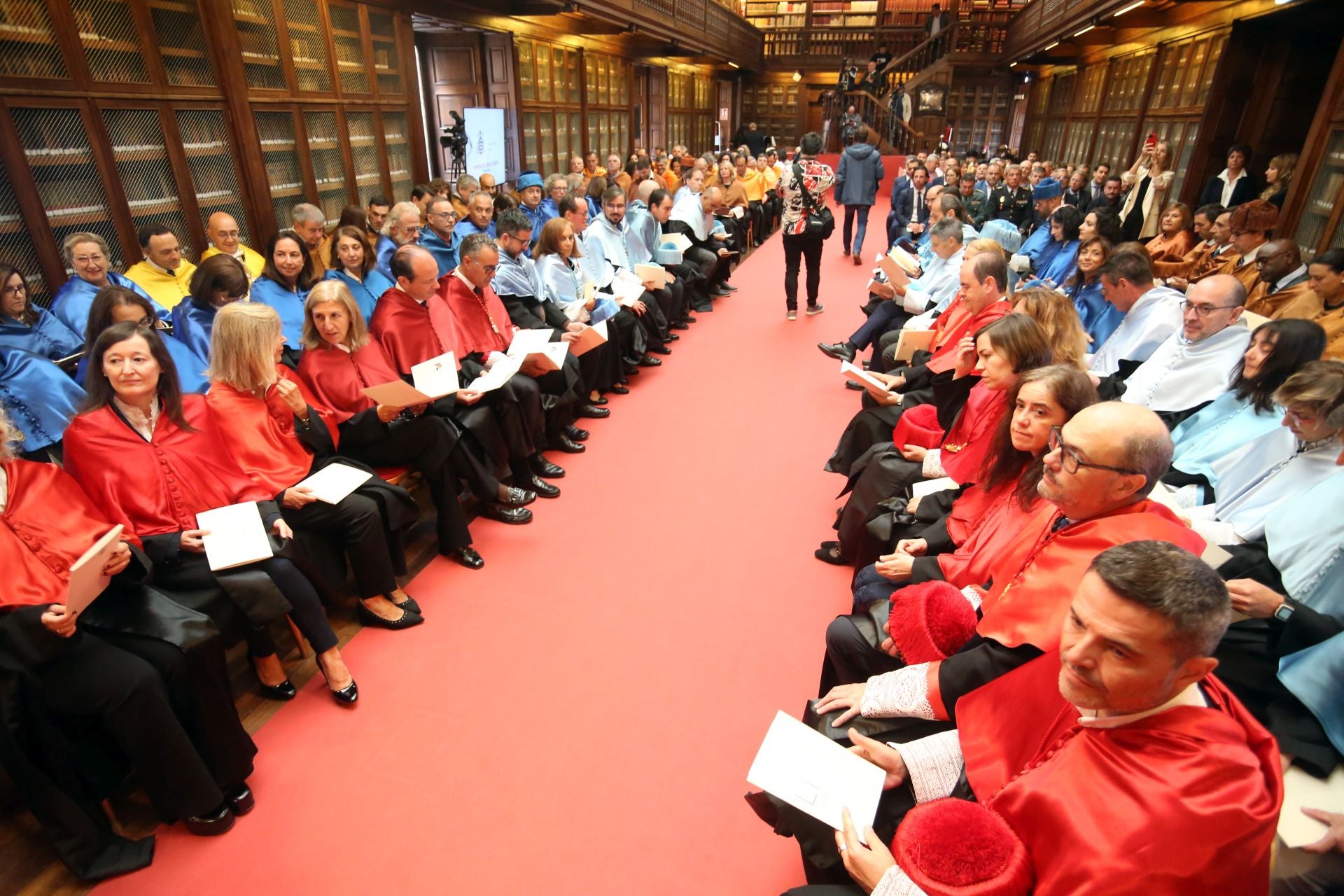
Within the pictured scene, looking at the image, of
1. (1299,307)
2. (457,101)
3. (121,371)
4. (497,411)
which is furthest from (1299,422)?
(457,101)

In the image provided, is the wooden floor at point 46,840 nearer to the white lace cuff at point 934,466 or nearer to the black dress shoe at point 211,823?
the black dress shoe at point 211,823

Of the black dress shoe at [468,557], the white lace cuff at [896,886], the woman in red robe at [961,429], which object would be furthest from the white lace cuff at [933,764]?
the black dress shoe at [468,557]

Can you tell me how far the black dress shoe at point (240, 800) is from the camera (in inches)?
90.0

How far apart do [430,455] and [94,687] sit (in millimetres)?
1649

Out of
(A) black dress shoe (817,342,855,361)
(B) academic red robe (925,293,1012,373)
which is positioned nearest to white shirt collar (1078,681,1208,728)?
(B) academic red robe (925,293,1012,373)

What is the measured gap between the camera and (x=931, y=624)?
2.05 m

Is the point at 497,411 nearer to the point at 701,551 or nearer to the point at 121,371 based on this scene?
the point at 701,551

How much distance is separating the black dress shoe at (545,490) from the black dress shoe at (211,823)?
2290 mm

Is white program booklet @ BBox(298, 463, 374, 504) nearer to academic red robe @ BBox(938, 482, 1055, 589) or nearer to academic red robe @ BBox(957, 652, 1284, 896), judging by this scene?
academic red robe @ BBox(938, 482, 1055, 589)

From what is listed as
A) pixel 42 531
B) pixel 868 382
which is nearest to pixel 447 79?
pixel 868 382

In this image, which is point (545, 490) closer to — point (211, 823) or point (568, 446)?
point (568, 446)

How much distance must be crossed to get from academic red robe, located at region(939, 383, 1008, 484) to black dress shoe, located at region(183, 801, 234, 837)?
9.43 feet

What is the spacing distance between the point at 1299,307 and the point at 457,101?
30.0 ft

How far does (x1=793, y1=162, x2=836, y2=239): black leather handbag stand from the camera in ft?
22.5
